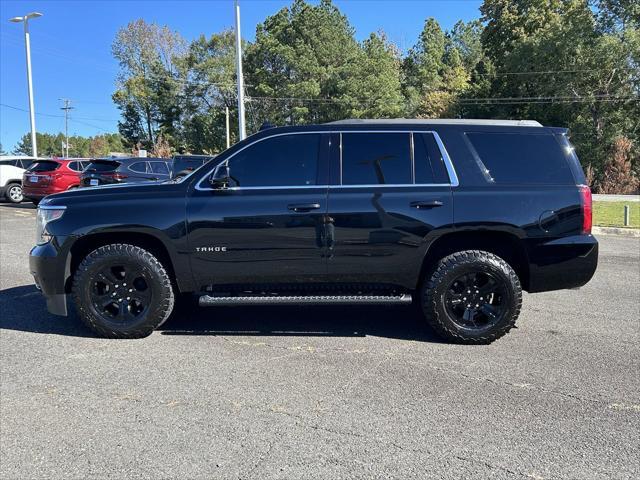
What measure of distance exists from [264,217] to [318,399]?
1.74 m

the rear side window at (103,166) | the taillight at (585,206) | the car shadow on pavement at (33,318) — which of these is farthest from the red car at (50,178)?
the taillight at (585,206)

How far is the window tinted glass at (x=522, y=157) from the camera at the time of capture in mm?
4816

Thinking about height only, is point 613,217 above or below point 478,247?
below

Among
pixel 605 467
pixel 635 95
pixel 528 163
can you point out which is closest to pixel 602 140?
pixel 635 95

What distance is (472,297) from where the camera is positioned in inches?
190

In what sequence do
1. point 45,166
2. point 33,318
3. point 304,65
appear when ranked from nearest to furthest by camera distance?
1. point 33,318
2. point 45,166
3. point 304,65

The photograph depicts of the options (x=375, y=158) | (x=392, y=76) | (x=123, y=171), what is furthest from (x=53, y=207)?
(x=392, y=76)

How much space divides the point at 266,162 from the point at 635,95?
39.3 meters

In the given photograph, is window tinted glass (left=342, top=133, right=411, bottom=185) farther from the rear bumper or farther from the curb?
the curb

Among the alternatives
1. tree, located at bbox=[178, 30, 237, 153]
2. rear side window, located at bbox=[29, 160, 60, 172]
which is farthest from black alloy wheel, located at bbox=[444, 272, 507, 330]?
tree, located at bbox=[178, 30, 237, 153]

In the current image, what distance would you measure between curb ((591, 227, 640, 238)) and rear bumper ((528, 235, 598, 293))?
9.57 m

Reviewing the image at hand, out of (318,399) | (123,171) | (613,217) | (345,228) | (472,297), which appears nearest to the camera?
(318,399)

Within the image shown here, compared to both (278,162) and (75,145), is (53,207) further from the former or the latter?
(75,145)

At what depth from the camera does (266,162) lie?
4.89 meters
